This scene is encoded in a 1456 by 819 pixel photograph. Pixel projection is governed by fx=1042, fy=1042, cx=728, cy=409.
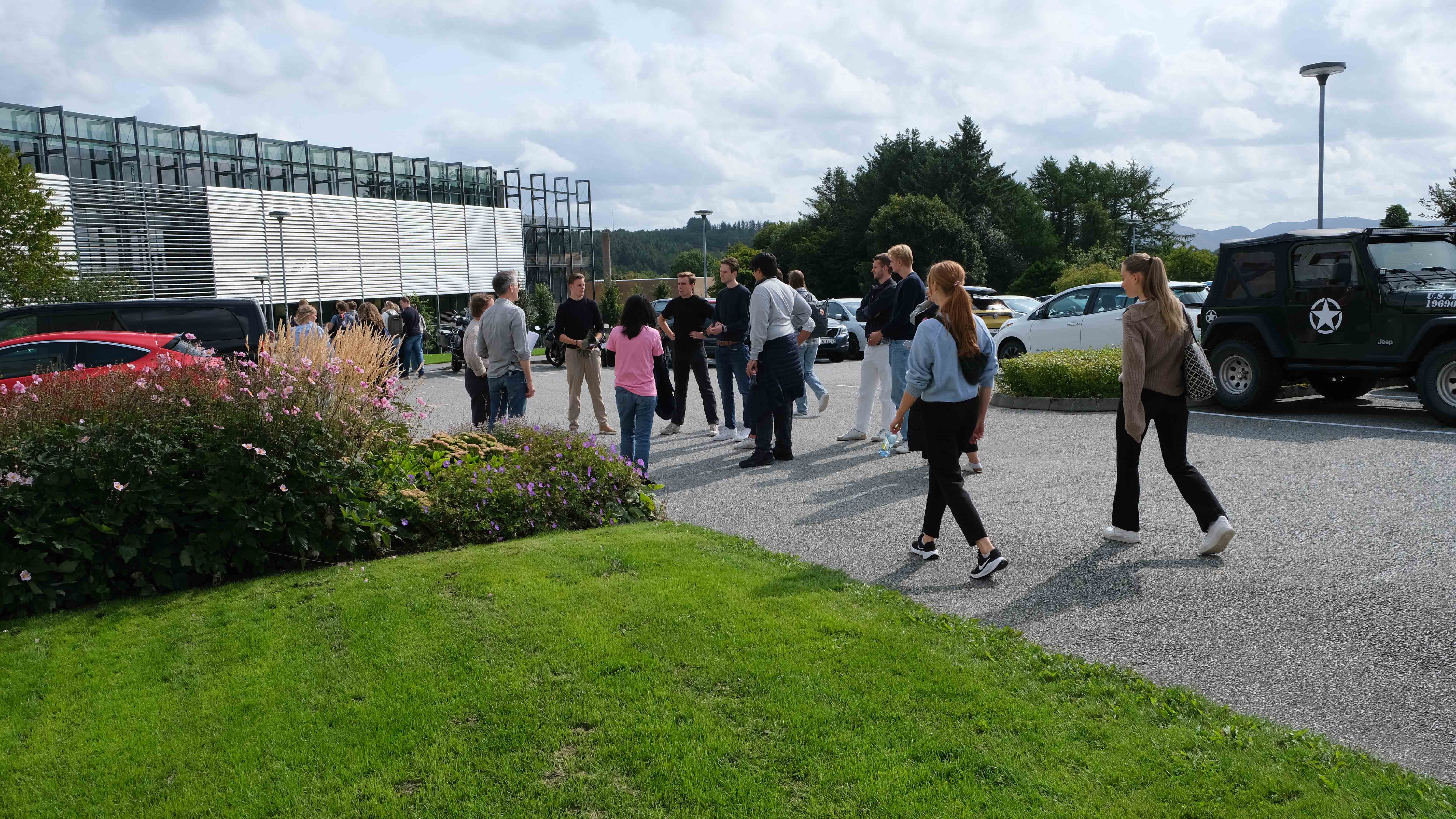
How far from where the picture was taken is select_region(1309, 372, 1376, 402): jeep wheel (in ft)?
40.4

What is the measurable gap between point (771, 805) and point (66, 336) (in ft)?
35.8

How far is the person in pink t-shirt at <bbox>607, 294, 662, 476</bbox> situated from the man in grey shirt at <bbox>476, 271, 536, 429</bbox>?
1.41 m

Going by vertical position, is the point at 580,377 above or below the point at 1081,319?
below

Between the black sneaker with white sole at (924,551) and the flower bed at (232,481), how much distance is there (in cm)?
209

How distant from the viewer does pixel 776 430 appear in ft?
31.7

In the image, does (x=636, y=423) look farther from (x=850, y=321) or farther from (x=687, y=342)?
(x=850, y=321)

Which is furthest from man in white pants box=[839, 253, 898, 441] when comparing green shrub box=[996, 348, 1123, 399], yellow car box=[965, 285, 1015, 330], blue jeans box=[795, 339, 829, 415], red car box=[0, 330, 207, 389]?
yellow car box=[965, 285, 1015, 330]

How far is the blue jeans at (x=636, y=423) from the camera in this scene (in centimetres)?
840

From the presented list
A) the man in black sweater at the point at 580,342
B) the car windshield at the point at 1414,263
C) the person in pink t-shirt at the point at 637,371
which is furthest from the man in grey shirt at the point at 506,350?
the car windshield at the point at 1414,263

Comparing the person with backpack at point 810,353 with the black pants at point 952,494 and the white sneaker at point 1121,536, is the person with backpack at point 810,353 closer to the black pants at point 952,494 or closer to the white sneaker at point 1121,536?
the white sneaker at point 1121,536

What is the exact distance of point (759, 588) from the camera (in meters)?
5.23

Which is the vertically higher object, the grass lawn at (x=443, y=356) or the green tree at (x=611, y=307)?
the green tree at (x=611, y=307)

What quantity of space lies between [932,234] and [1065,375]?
149 ft

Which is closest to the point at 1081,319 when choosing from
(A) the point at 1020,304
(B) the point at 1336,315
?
(B) the point at 1336,315
